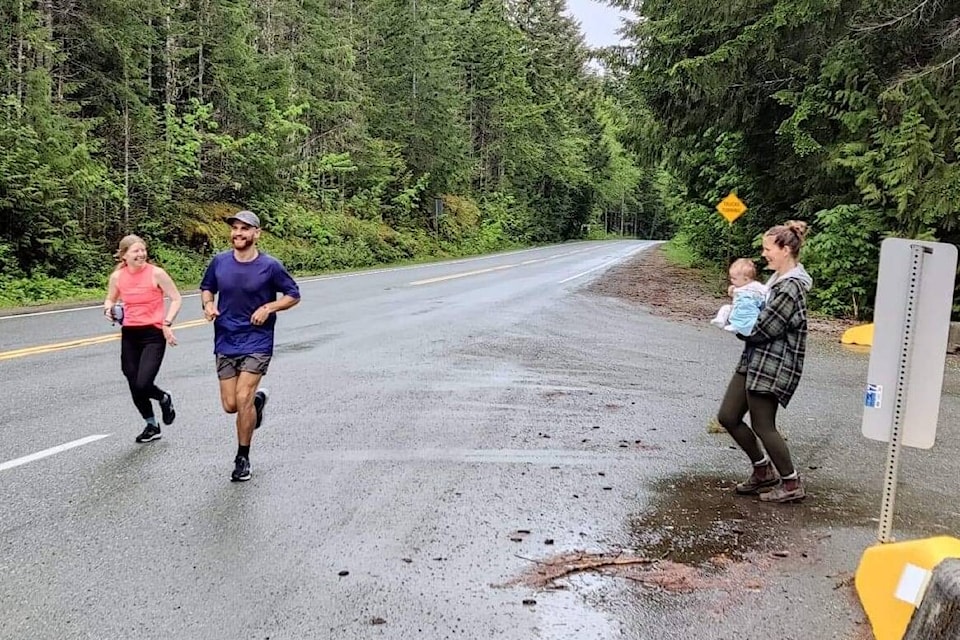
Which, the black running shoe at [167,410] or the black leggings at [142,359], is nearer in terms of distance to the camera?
the black leggings at [142,359]

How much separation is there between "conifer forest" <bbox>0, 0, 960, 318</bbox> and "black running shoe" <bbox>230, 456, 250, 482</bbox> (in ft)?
39.5

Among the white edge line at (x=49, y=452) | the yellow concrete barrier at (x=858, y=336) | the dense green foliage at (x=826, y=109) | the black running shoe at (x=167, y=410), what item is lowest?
the white edge line at (x=49, y=452)

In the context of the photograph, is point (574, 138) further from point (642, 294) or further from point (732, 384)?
point (732, 384)

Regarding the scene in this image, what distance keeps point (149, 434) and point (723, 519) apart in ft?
14.9

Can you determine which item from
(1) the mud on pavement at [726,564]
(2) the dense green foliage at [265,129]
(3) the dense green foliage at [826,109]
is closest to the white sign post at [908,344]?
(1) the mud on pavement at [726,564]

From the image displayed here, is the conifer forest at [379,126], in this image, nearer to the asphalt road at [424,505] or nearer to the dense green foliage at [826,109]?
the dense green foliage at [826,109]

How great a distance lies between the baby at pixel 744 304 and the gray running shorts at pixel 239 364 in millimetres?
3185

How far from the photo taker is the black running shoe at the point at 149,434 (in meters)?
6.01

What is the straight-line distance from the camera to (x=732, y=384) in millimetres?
5016

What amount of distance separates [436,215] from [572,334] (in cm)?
2934

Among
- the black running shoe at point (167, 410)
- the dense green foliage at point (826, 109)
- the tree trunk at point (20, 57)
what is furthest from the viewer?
the tree trunk at point (20, 57)

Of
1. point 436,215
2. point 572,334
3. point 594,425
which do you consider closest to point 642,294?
point 572,334

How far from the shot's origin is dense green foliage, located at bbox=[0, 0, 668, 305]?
57.5ft

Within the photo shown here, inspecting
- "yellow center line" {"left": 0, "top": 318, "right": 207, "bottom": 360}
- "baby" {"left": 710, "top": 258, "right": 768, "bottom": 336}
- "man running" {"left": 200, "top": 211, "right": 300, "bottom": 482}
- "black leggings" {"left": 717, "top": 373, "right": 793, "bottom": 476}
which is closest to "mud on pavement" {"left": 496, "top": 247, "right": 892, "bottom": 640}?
"black leggings" {"left": 717, "top": 373, "right": 793, "bottom": 476}
